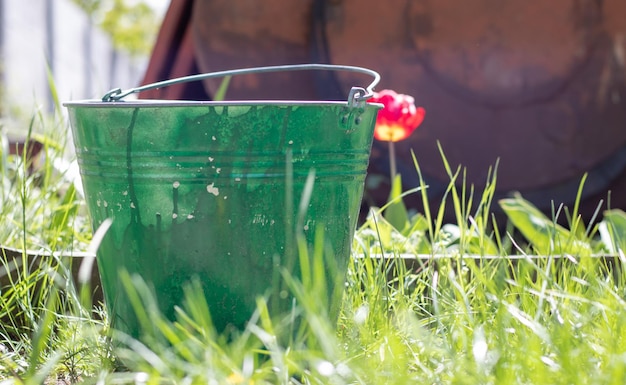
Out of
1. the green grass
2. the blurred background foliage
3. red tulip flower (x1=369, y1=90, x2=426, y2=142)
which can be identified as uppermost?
red tulip flower (x1=369, y1=90, x2=426, y2=142)

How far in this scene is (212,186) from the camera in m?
1.34

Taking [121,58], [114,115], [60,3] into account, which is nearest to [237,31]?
[114,115]

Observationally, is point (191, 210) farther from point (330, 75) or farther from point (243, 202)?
point (330, 75)

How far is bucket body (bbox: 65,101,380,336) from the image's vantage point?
52.2 inches

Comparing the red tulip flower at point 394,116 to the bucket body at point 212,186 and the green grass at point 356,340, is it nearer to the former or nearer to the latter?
the green grass at point 356,340

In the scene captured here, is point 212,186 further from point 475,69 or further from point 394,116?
point 475,69

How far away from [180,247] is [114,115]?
0.81 feet

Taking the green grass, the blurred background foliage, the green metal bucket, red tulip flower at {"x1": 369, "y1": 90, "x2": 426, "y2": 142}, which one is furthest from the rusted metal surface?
the blurred background foliage

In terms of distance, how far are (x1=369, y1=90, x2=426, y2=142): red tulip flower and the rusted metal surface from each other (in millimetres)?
807

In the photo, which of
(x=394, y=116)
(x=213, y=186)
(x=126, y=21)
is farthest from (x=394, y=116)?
(x=126, y=21)

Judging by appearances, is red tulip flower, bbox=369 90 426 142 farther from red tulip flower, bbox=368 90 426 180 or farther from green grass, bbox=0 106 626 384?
green grass, bbox=0 106 626 384

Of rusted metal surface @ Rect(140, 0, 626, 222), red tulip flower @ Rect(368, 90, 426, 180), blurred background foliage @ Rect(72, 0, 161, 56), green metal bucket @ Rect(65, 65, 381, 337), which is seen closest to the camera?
green metal bucket @ Rect(65, 65, 381, 337)

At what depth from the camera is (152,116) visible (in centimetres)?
133

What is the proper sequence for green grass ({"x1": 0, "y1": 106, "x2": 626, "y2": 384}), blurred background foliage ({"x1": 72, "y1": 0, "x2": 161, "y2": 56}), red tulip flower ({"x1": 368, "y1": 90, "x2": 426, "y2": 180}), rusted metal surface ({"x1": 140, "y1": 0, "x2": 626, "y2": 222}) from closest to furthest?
1. green grass ({"x1": 0, "y1": 106, "x2": 626, "y2": 384})
2. red tulip flower ({"x1": 368, "y1": 90, "x2": 426, "y2": 180})
3. rusted metal surface ({"x1": 140, "y1": 0, "x2": 626, "y2": 222})
4. blurred background foliage ({"x1": 72, "y1": 0, "x2": 161, "y2": 56})
